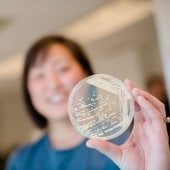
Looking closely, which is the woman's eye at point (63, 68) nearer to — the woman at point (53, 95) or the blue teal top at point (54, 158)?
the woman at point (53, 95)

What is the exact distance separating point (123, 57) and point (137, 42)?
0.22m

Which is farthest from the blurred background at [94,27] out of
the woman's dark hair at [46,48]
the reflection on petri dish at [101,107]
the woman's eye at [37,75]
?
the reflection on petri dish at [101,107]

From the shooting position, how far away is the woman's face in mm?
1083

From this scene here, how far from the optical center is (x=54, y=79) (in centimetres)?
109

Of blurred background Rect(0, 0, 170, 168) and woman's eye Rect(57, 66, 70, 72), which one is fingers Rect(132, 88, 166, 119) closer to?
woman's eye Rect(57, 66, 70, 72)

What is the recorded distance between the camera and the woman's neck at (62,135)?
1.13 meters

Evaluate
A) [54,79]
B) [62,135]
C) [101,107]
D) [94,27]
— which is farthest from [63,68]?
[94,27]

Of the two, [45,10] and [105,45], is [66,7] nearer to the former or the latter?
[45,10]

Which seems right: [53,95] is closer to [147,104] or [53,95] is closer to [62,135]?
[62,135]

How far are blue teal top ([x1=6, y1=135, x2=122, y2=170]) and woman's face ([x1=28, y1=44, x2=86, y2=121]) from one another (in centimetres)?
10

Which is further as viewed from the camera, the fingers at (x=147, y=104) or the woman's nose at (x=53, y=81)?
the woman's nose at (x=53, y=81)

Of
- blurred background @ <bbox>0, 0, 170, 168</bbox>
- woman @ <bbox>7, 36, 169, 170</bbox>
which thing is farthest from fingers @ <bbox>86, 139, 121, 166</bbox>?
blurred background @ <bbox>0, 0, 170, 168</bbox>

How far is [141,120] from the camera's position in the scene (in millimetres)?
726

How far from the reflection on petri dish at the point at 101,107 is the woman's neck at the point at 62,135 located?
389 mm
